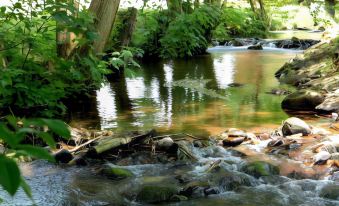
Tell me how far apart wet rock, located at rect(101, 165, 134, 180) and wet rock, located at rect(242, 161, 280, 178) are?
58.1 inches

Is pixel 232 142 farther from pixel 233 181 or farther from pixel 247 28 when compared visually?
pixel 247 28

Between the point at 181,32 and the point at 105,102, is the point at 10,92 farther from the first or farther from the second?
the point at 181,32

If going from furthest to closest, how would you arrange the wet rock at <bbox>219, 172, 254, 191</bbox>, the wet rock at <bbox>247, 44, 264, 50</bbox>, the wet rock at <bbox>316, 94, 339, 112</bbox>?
the wet rock at <bbox>247, 44, 264, 50</bbox> → the wet rock at <bbox>316, 94, 339, 112</bbox> → the wet rock at <bbox>219, 172, 254, 191</bbox>

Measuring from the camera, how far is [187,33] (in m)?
18.2

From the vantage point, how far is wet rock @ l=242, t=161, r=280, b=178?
5156mm

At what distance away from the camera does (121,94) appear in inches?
420

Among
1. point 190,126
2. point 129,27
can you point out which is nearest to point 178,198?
point 190,126

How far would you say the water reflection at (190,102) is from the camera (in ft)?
25.3

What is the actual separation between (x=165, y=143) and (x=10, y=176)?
5357mm

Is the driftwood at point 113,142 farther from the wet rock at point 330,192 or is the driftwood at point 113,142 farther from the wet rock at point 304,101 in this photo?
the wet rock at point 304,101

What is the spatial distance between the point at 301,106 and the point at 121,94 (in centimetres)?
444

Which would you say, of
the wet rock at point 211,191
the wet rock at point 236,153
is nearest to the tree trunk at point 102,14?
the wet rock at point 236,153

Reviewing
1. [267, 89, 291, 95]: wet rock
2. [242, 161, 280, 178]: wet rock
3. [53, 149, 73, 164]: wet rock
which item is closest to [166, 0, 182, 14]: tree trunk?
[242, 161, 280, 178]: wet rock

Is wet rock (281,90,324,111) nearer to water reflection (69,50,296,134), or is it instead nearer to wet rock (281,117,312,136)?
water reflection (69,50,296,134)
